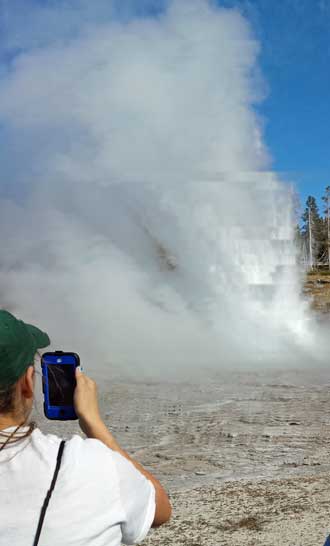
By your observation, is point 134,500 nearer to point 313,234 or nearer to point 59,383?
point 59,383

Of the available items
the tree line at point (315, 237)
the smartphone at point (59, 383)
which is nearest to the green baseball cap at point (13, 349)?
the smartphone at point (59, 383)

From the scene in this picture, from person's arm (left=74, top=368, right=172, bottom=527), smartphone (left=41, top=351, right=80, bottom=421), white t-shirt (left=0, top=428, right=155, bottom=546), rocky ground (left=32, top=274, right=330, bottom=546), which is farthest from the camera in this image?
rocky ground (left=32, top=274, right=330, bottom=546)

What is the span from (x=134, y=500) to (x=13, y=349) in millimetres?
479

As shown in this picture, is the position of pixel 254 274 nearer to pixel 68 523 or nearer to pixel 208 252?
pixel 208 252

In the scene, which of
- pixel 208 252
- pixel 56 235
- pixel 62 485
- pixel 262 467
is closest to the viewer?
pixel 62 485

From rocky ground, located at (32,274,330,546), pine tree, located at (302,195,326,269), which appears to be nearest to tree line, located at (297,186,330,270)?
pine tree, located at (302,195,326,269)

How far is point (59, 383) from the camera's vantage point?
1.80 metres

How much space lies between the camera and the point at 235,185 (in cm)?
1792

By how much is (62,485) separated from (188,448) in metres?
5.31

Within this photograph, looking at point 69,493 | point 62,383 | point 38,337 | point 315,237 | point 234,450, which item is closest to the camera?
point 69,493

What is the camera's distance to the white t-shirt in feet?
4.51

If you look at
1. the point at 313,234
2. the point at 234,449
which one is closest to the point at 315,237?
the point at 313,234

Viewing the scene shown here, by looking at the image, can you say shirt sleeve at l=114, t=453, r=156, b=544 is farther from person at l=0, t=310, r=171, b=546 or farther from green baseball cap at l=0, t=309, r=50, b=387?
green baseball cap at l=0, t=309, r=50, b=387

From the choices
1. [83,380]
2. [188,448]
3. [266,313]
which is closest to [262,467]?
[188,448]
